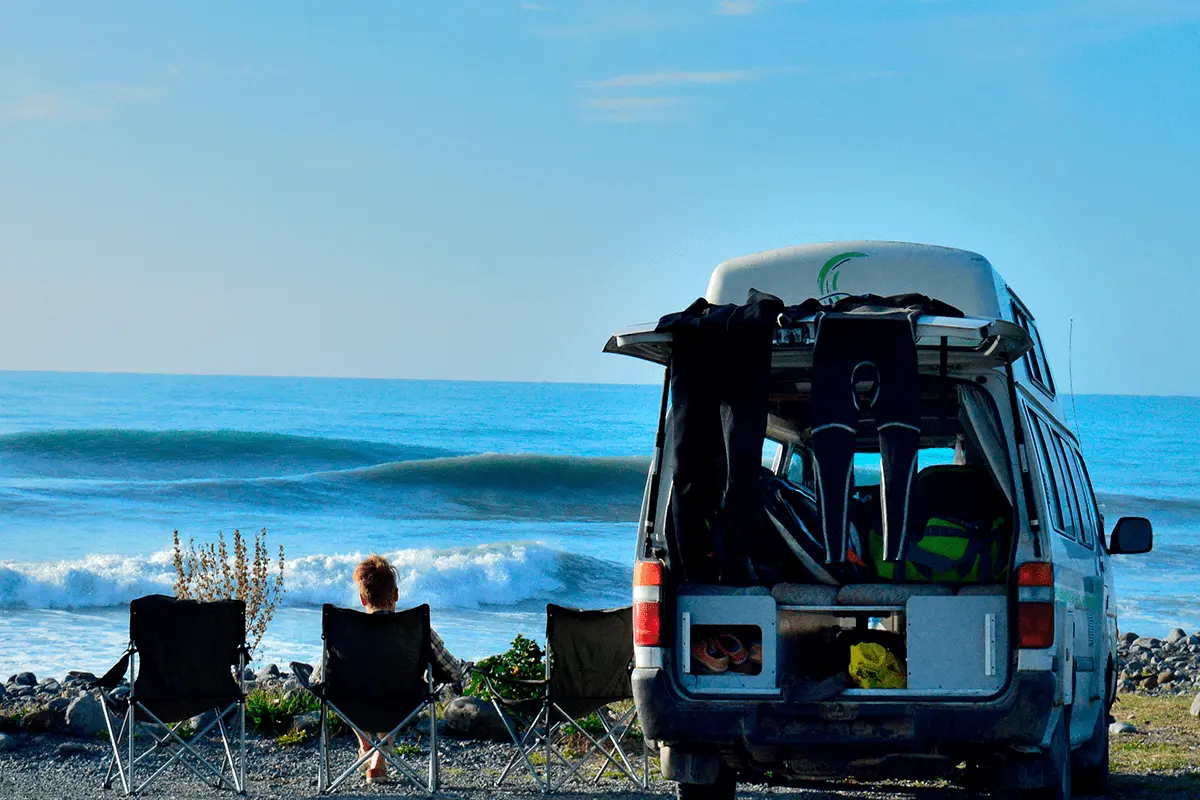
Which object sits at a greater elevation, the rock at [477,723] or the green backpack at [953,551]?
the green backpack at [953,551]

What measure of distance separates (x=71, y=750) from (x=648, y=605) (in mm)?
4015

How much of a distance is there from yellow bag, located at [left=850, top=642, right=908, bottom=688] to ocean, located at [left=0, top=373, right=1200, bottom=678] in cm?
822

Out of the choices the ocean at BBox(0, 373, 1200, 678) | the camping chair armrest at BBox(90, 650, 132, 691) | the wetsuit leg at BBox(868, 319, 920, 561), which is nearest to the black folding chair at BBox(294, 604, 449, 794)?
the camping chair armrest at BBox(90, 650, 132, 691)

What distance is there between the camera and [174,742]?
756cm

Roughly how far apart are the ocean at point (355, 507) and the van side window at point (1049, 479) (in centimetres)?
836

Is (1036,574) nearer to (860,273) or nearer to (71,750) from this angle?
(860,273)

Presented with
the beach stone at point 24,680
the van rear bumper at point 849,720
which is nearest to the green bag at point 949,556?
the van rear bumper at point 849,720

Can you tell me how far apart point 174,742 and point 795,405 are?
379 centimetres

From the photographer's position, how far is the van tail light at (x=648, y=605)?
4755mm

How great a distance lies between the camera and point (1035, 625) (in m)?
4.53

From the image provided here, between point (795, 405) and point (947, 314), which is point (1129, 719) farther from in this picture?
point (947, 314)

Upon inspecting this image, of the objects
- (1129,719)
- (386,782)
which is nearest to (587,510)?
(1129,719)

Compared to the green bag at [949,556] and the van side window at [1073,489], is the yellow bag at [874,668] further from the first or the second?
the van side window at [1073,489]

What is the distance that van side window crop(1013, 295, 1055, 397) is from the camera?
585cm
